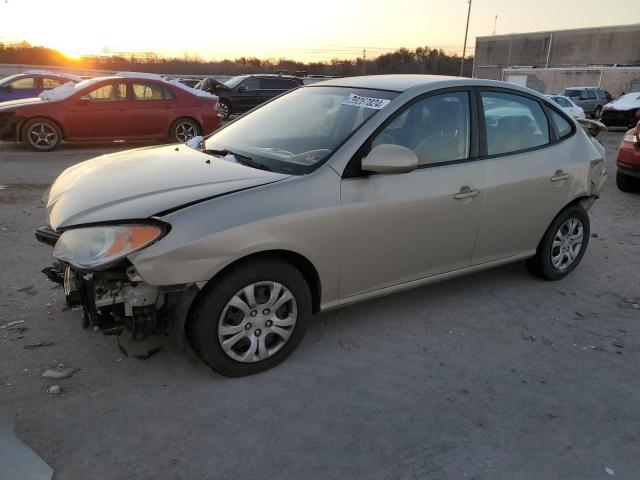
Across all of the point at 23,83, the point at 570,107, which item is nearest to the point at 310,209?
the point at 23,83

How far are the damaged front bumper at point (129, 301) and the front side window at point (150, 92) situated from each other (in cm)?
916

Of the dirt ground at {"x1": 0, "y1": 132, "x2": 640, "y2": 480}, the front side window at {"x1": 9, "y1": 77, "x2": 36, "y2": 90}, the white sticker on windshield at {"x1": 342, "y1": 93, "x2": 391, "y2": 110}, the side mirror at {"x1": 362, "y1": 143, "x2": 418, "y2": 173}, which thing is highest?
the white sticker on windshield at {"x1": 342, "y1": 93, "x2": 391, "y2": 110}

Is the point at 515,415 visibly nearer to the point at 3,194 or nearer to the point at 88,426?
the point at 88,426

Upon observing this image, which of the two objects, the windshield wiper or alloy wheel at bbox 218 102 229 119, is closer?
the windshield wiper

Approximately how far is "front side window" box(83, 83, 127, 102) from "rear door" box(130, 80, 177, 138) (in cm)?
20

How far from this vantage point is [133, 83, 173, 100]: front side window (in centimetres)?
1101

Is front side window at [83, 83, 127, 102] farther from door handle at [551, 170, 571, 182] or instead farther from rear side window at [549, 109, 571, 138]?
door handle at [551, 170, 571, 182]

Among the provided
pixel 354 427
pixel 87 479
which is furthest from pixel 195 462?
pixel 354 427

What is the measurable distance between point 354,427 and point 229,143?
7.20ft

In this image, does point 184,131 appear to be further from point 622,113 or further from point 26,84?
point 622,113

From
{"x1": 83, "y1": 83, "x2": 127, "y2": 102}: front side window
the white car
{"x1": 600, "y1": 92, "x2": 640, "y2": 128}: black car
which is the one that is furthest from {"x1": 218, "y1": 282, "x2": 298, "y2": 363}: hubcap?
{"x1": 600, "y1": 92, "x2": 640, "y2": 128}: black car

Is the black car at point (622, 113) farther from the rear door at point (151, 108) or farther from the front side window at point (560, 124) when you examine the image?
the front side window at point (560, 124)

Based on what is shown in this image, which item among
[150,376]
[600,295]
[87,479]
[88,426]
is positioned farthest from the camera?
[600,295]

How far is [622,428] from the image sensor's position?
271 centimetres
